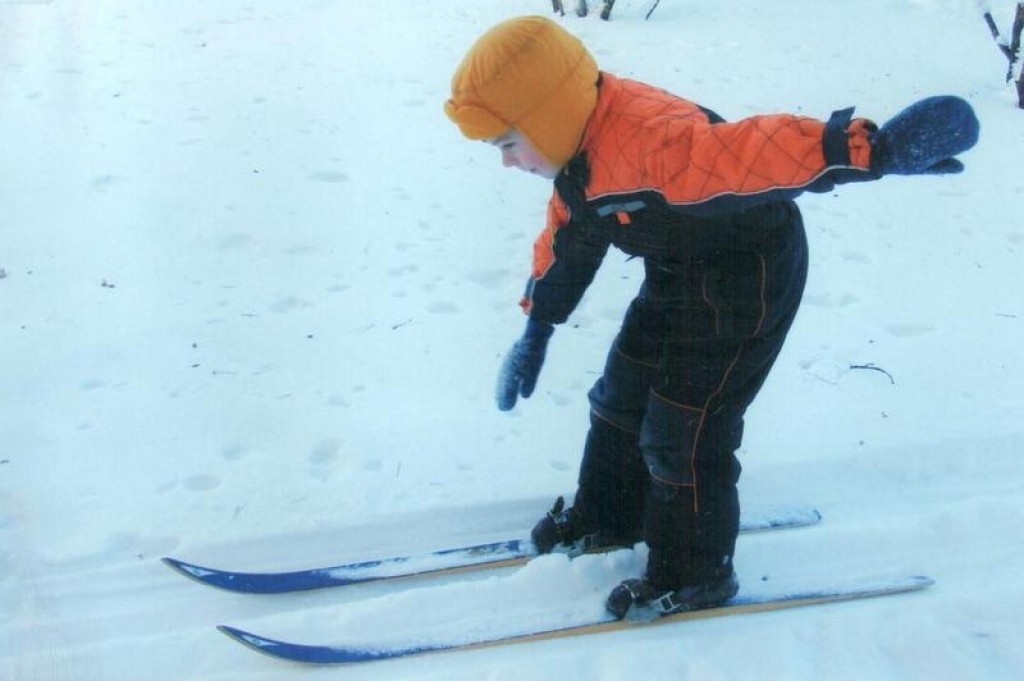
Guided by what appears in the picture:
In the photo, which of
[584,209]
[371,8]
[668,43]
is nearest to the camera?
[584,209]

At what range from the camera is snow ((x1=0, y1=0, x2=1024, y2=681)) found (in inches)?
87.5

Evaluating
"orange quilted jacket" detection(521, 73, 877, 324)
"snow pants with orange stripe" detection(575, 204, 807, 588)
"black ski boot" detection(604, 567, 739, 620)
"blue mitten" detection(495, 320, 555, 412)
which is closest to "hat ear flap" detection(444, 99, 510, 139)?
"orange quilted jacket" detection(521, 73, 877, 324)

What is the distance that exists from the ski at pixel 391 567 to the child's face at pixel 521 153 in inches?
44.7

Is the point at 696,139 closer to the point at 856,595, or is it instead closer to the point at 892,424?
the point at 856,595

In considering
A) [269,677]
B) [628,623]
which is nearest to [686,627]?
[628,623]

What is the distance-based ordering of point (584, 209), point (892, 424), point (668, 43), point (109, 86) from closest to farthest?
point (584, 209) < point (892, 424) < point (109, 86) < point (668, 43)

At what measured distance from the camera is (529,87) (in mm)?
1649

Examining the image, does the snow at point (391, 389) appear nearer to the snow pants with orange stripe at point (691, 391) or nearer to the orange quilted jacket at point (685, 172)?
the snow pants with orange stripe at point (691, 391)

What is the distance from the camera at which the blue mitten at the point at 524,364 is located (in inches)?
89.3

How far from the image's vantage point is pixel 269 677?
2086 mm

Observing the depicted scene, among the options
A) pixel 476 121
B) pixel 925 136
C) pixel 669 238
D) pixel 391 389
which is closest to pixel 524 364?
pixel 669 238

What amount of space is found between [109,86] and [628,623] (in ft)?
16.4

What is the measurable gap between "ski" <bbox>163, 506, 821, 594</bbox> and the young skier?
0.21 m

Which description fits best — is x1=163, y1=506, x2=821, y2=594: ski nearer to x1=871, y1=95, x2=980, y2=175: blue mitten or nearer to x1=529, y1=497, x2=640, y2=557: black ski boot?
x1=529, y1=497, x2=640, y2=557: black ski boot
